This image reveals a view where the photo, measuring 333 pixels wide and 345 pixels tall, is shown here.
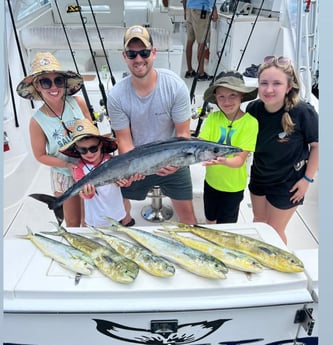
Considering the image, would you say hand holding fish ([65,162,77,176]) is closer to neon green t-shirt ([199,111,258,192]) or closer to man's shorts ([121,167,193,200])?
man's shorts ([121,167,193,200])

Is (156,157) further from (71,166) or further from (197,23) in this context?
(197,23)

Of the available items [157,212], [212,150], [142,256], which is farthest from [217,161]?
[157,212]

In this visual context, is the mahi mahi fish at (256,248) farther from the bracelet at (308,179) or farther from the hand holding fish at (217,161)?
the bracelet at (308,179)

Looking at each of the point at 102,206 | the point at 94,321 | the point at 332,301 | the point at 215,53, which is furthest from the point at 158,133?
the point at 215,53

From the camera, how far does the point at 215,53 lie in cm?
496

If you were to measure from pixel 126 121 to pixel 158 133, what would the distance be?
0.18 metres

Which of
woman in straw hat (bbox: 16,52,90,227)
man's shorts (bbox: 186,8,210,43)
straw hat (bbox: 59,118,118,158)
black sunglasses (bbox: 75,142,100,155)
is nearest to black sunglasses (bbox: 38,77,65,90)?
woman in straw hat (bbox: 16,52,90,227)

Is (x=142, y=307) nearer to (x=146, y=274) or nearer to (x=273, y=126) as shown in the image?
(x=146, y=274)

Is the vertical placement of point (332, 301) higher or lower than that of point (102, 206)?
higher

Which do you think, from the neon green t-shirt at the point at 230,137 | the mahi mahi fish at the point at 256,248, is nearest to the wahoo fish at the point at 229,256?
the mahi mahi fish at the point at 256,248

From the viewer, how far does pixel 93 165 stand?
1830 mm

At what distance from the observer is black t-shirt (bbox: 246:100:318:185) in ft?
5.80

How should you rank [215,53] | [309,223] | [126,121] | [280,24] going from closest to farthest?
[126,121] → [309,223] → [280,24] → [215,53]

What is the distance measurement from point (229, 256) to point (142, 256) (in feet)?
1.00
